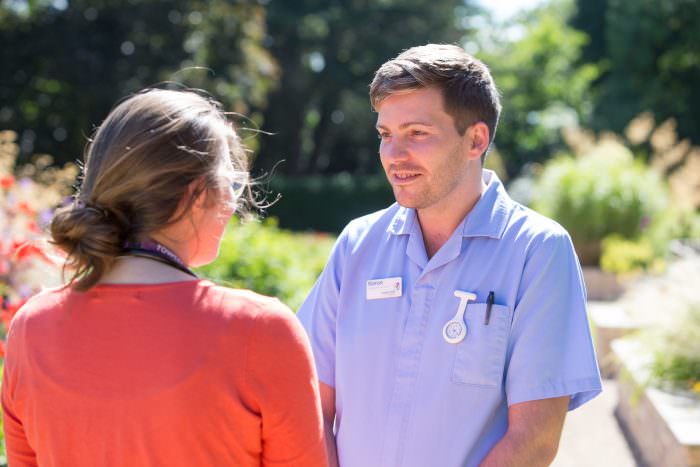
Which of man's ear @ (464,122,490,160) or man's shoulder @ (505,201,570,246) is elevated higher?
man's ear @ (464,122,490,160)

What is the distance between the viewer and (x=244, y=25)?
21938 mm

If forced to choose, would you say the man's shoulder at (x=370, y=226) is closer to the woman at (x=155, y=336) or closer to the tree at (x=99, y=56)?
the woman at (x=155, y=336)

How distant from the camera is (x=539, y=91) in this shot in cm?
4194

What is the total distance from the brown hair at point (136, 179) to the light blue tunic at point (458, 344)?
809 millimetres

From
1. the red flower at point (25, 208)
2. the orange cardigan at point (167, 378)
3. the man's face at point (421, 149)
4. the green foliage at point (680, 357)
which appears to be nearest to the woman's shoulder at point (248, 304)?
the orange cardigan at point (167, 378)

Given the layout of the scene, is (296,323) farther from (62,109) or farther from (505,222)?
(62,109)

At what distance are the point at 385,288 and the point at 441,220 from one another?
0.26 m

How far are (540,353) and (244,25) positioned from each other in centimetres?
2118

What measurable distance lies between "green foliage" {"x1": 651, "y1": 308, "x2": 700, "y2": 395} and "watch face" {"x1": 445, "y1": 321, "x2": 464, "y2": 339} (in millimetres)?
3698

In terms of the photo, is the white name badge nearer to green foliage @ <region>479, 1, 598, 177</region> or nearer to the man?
the man

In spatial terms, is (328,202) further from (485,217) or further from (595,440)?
(485,217)

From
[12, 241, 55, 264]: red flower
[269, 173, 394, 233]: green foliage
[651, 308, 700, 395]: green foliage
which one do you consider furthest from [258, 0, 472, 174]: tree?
[12, 241, 55, 264]: red flower

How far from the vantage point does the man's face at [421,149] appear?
2.15 m

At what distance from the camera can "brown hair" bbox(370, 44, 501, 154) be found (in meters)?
2.11
